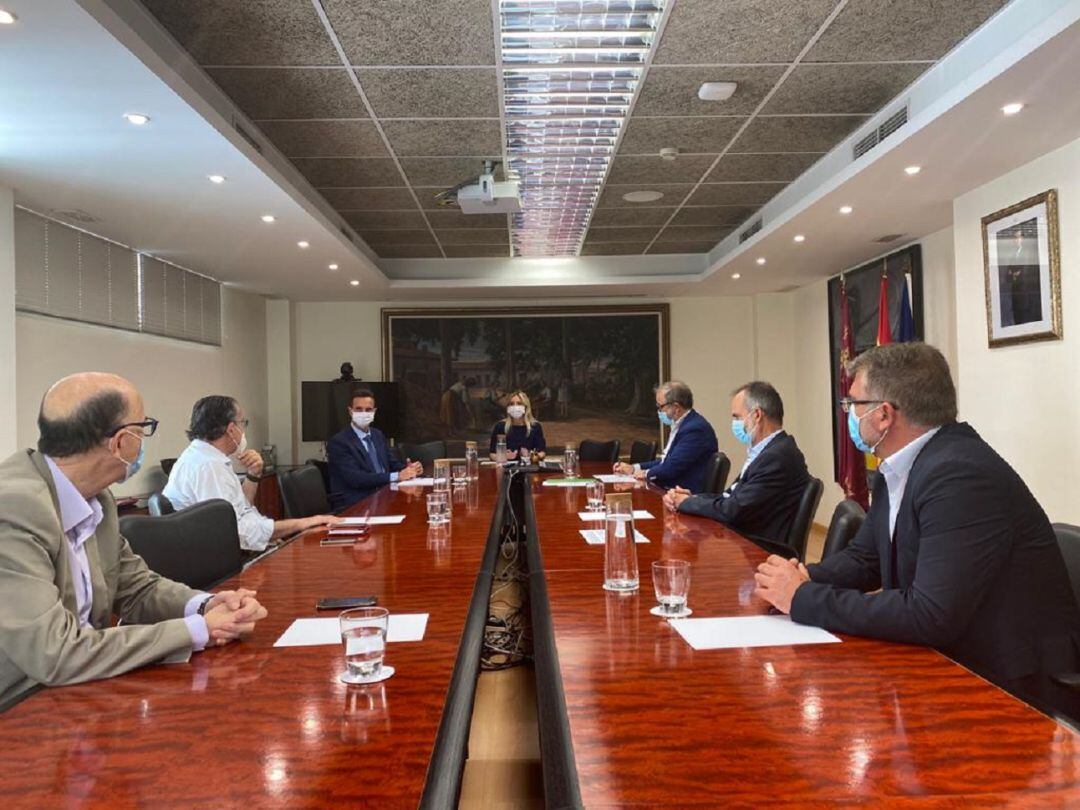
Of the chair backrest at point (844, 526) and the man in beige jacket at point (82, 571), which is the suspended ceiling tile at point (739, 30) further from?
the man in beige jacket at point (82, 571)

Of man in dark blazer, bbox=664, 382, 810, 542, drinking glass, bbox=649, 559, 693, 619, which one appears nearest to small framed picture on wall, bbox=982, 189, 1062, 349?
man in dark blazer, bbox=664, 382, 810, 542

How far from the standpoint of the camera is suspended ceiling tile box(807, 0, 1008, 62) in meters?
3.08

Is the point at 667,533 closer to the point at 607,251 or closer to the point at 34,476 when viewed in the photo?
the point at 34,476

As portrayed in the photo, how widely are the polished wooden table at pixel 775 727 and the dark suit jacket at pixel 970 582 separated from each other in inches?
2.7

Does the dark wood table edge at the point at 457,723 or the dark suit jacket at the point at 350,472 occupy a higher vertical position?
the dark suit jacket at the point at 350,472

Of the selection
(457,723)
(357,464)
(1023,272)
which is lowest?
(457,723)

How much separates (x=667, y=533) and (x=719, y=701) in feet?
5.29

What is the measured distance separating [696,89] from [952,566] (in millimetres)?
3052

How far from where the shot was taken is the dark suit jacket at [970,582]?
146cm

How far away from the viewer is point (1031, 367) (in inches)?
165

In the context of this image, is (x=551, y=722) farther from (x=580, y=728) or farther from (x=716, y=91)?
A: (x=716, y=91)

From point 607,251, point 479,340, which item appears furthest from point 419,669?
point 479,340

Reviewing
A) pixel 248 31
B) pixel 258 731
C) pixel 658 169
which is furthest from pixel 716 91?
pixel 258 731

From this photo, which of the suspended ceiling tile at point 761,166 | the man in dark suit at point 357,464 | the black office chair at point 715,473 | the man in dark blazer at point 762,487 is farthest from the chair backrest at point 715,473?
the suspended ceiling tile at point 761,166
